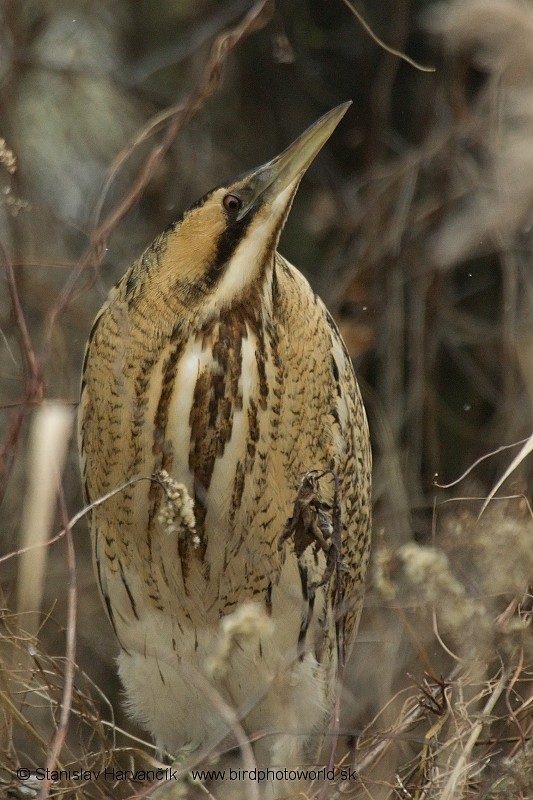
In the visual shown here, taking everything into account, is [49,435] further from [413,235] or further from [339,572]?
[413,235]

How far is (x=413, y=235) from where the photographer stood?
3.29m

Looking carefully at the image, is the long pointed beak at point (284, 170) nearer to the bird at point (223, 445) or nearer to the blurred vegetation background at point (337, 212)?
the bird at point (223, 445)

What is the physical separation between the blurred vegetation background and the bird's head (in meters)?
0.15

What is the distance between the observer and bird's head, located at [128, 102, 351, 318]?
6.54 ft

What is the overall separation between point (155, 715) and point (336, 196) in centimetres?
163

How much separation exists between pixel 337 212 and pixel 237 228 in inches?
57.7

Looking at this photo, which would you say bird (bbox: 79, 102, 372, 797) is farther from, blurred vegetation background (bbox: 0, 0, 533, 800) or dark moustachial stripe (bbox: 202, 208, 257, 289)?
blurred vegetation background (bbox: 0, 0, 533, 800)

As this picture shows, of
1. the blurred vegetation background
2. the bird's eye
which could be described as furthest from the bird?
the blurred vegetation background

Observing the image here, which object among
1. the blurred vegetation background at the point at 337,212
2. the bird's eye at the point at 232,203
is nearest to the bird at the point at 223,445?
the bird's eye at the point at 232,203

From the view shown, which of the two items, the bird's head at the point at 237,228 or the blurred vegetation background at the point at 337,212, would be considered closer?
the bird's head at the point at 237,228

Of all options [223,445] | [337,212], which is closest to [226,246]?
[223,445]

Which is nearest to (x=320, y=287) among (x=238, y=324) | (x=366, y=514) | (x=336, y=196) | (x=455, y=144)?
(x=336, y=196)

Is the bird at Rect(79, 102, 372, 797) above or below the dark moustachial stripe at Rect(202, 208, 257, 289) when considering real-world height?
below

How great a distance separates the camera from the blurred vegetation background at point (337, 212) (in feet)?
8.31
